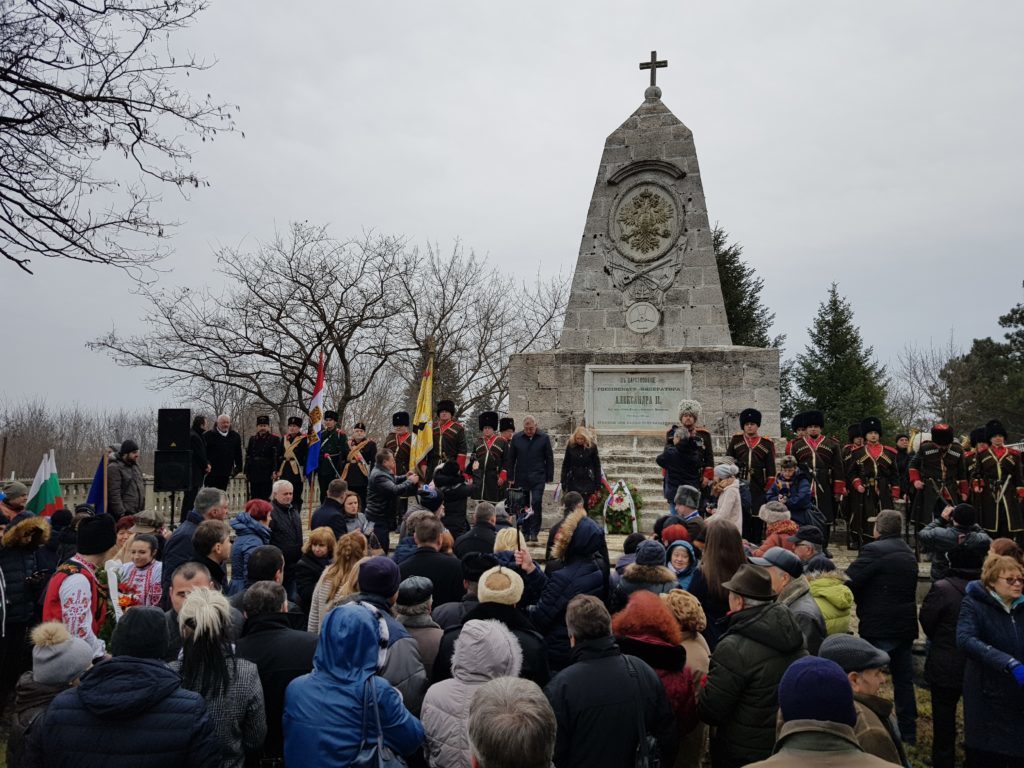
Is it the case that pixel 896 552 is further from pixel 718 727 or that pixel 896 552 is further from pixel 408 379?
pixel 408 379

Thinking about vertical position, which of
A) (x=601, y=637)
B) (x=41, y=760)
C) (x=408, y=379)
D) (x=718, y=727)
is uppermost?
(x=408, y=379)

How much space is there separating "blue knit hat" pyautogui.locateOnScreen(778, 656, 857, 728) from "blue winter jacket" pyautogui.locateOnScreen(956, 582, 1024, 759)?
2563mm

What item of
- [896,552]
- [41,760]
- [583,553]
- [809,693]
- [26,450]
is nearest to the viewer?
[809,693]

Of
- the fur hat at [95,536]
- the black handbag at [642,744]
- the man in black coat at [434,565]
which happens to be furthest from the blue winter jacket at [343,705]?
the fur hat at [95,536]

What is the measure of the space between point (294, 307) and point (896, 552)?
62.8ft

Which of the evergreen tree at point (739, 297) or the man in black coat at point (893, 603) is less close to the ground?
the evergreen tree at point (739, 297)

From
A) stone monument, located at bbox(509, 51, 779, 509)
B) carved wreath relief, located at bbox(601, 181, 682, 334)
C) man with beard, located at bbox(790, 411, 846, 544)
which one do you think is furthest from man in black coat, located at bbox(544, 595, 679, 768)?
carved wreath relief, located at bbox(601, 181, 682, 334)

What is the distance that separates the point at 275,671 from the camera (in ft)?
12.3

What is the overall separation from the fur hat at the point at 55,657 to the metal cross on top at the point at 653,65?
50.9ft

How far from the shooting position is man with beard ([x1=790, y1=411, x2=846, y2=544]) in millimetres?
11445

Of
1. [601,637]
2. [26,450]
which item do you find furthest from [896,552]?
[26,450]

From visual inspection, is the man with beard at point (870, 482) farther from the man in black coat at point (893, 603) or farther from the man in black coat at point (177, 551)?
the man in black coat at point (177, 551)

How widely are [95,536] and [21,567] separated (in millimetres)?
1673

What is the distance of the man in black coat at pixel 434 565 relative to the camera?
541cm
